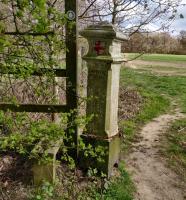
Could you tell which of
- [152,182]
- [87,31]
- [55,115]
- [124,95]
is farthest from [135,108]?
[87,31]

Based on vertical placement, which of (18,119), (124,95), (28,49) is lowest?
(124,95)

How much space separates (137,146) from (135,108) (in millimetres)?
3361

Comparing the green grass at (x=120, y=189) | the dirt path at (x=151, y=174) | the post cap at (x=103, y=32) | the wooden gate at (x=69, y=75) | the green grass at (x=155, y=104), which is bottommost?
the green grass at (x=155, y=104)

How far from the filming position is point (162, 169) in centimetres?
603

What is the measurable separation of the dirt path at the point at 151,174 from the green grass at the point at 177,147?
6.4 inches

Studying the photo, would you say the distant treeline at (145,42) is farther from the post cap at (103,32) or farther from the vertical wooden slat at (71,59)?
the vertical wooden slat at (71,59)

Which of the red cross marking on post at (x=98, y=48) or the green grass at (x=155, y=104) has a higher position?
the red cross marking on post at (x=98, y=48)

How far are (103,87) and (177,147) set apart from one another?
2.72m

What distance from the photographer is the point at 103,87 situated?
16.3 feet

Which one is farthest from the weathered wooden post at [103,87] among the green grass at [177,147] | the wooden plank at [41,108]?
the green grass at [177,147]

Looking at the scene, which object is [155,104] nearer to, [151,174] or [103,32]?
[151,174]

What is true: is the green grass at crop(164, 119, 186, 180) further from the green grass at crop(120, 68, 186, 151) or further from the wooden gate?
the wooden gate

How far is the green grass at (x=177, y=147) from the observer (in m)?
6.24

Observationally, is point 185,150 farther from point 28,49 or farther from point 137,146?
point 28,49
